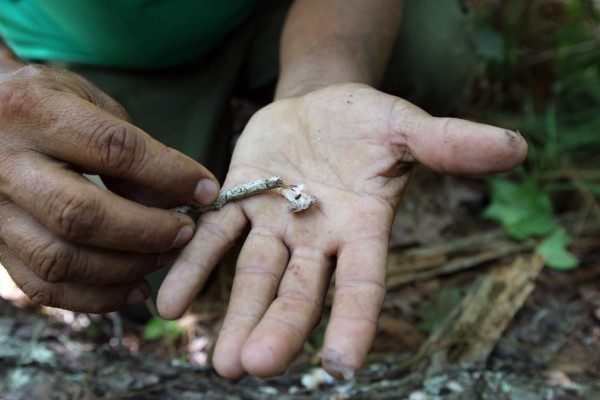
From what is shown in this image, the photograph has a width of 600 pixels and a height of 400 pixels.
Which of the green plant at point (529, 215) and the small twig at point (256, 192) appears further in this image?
the green plant at point (529, 215)

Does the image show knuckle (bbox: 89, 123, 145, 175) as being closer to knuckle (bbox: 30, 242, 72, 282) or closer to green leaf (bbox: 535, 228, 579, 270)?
knuckle (bbox: 30, 242, 72, 282)

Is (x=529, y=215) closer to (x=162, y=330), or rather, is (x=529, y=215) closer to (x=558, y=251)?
(x=558, y=251)

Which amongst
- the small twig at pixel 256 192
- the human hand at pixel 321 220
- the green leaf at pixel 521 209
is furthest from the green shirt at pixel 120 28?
the green leaf at pixel 521 209

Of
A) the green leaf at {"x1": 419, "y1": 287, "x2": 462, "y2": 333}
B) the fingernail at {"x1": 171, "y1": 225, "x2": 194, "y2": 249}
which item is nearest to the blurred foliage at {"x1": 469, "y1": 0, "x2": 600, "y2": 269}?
the green leaf at {"x1": 419, "y1": 287, "x2": 462, "y2": 333}

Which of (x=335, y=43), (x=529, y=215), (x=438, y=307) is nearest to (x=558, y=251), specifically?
(x=529, y=215)

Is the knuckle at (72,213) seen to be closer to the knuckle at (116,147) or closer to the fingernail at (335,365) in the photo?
the knuckle at (116,147)

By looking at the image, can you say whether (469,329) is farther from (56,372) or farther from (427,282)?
(56,372)

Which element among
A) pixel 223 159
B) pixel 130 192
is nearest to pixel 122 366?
pixel 130 192
